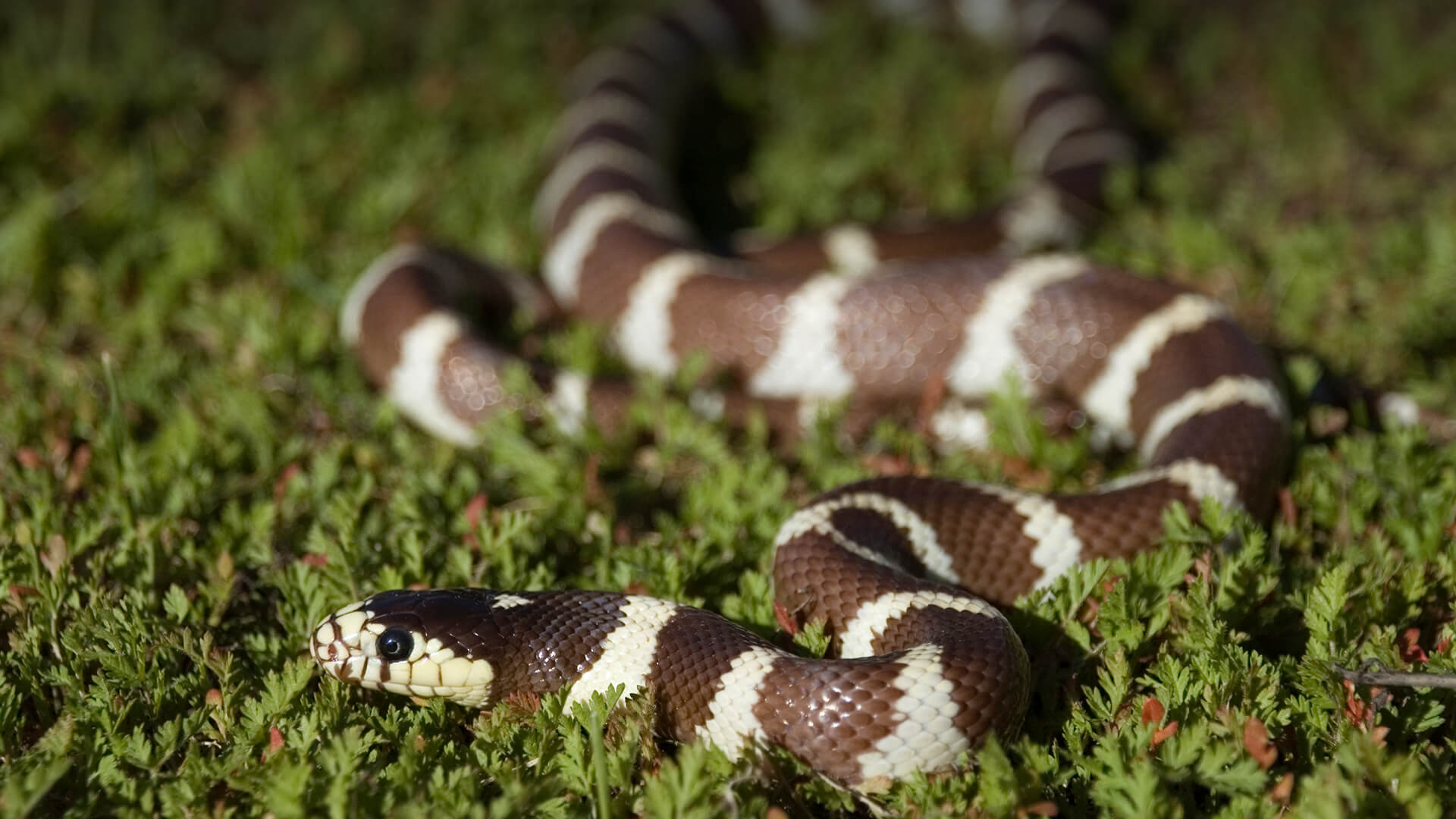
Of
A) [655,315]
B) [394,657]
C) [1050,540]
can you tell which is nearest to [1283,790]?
[1050,540]

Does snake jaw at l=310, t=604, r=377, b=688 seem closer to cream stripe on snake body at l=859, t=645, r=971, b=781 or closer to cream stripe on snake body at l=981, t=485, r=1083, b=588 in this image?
cream stripe on snake body at l=859, t=645, r=971, b=781

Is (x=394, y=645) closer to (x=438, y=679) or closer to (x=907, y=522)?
(x=438, y=679)

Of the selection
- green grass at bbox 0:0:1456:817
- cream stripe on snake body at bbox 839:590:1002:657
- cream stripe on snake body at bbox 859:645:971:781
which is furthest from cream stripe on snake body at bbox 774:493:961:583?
cream stripe on snake body at bbox 859:645:971:781

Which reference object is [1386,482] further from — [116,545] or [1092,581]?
[116,545]

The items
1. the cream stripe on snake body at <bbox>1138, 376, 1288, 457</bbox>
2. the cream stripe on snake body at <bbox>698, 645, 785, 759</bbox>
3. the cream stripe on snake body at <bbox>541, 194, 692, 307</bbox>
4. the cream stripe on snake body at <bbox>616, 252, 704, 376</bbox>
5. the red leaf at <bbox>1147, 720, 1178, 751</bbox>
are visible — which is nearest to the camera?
the red leaf at <bbox>1147, 720, 1178, 751</bbox>

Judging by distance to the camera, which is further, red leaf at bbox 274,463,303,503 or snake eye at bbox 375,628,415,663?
red leaf at bbox 274,463,303,503

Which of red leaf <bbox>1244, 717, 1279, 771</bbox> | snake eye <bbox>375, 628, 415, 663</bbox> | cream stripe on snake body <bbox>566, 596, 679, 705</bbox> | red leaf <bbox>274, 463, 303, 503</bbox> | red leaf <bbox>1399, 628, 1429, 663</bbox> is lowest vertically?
red leaf <bbox>1399, 628, 1429, 663</bbox>

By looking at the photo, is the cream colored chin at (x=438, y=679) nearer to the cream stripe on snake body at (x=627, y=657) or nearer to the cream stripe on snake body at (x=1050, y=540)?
the cream stripe on snake body at (x=627, y=657)

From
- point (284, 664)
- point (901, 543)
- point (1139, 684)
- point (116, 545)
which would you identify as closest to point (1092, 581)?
point (1139, 684)
